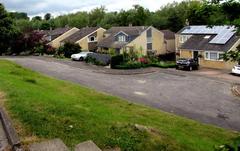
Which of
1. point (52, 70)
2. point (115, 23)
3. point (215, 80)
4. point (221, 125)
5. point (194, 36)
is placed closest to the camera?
point (221, 125)

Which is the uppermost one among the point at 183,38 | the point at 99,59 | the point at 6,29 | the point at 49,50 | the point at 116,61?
the point at 6,29

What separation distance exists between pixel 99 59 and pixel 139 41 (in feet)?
28.0

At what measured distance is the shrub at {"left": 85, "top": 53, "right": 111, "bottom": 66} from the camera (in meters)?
44.6

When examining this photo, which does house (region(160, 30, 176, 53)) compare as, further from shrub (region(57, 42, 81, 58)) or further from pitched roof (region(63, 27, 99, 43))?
shrub (region(57, 42, 81, 58))

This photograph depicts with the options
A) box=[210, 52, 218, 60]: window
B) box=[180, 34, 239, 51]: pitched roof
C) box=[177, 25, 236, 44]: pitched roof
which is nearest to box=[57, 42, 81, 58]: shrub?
box=[177, 25, 236, 44]: pitched roof

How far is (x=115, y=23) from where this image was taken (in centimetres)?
8856

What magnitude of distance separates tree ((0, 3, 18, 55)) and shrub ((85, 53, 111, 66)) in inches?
625

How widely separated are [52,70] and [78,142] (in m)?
28.8

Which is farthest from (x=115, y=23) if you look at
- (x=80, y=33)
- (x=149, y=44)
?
(x=149, y=44)

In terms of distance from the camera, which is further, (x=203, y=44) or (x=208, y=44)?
(x=203, y=44)

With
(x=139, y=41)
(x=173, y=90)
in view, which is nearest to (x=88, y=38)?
(x=139, y=41)

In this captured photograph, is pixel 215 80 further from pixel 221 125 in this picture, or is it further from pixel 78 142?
pixel 78 142

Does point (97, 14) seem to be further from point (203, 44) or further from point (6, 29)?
point (203, 44)

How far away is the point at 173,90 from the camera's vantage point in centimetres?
2842
